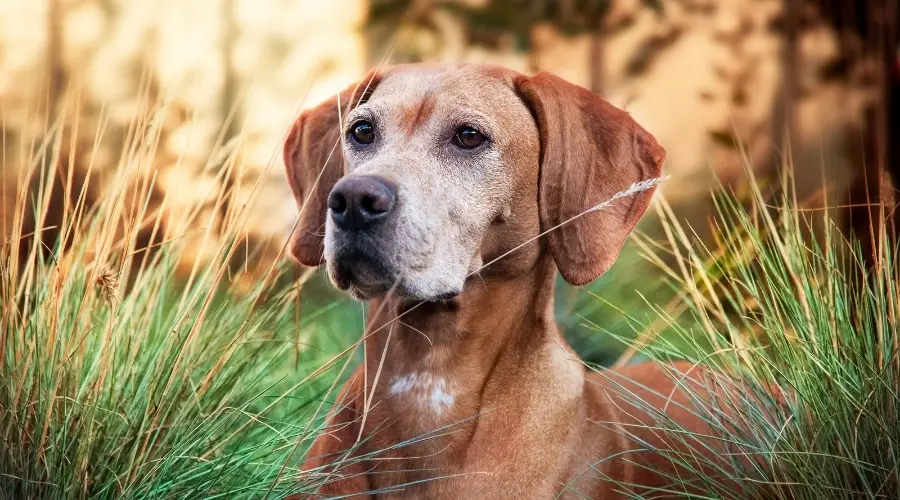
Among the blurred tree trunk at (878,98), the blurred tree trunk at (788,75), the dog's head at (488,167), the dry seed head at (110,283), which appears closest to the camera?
the dry seed head at (110,283)

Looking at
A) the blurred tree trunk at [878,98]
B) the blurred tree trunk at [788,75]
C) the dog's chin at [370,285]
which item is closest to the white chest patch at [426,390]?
the dog's chin at [370,285]

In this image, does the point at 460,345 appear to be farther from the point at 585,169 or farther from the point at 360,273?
the point at 585,169

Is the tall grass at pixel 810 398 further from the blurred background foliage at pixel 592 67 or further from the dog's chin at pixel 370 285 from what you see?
the blurred background foliage at pixel 592 67

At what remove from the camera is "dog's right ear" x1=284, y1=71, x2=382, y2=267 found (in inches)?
104

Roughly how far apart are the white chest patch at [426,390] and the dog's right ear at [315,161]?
16.2 inches

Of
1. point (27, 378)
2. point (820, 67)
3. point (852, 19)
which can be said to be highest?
point (852, 19)

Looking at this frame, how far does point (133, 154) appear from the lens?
2.33m

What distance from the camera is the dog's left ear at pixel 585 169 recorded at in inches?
95.3

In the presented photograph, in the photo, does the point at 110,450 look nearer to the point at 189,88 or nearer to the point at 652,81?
the point at 189,88

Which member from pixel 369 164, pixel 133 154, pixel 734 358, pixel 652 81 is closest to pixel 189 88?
pixel 133 154

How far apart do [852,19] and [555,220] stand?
2.69 metres

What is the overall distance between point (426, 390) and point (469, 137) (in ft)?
2.23

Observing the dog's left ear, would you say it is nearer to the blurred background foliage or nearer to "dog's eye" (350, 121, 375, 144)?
"dog's eye" (350, 121, 375, 144)

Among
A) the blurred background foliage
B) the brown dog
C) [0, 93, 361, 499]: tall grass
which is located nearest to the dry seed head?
[0, 93, 361, 499]: tall grass
